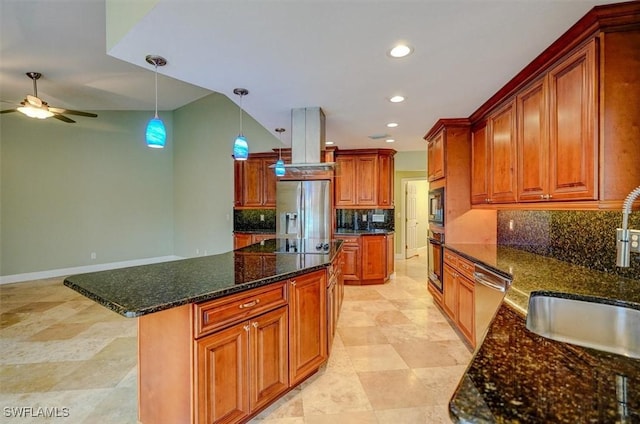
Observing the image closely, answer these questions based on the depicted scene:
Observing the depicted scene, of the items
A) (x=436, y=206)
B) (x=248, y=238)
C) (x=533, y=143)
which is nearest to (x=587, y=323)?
(x=533, y=143)

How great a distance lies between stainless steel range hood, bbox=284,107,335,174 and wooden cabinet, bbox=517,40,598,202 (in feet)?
5.79

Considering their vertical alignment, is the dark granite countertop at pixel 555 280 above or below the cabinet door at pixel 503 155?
below

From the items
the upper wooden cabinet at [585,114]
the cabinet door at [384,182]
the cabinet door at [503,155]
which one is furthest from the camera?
the cabinet door at [384,182]

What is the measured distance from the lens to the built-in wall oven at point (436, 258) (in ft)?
12.3

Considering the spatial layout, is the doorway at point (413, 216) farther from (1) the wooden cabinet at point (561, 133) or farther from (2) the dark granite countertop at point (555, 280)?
(1) the wooden cabinet at point (561, 133)

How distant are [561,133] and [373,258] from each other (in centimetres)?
360

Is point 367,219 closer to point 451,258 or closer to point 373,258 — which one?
point 373,258

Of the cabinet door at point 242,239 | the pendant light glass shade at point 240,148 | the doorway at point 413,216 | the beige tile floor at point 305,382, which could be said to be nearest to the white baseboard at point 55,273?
the beige tile floor at point 305,382

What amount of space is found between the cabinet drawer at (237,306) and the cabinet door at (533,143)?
1971 mm

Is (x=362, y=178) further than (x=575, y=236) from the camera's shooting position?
Yes

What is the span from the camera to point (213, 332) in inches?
62.9

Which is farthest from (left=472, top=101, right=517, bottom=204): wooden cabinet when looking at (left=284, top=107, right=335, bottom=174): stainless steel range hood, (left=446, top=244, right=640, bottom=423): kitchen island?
(left=284, top=107, right=335, bottom=174): stainless steel range hood

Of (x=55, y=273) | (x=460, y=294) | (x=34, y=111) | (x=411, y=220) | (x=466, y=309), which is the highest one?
(x=34, y=111)

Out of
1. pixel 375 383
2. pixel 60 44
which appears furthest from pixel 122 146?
pixel 375 383
